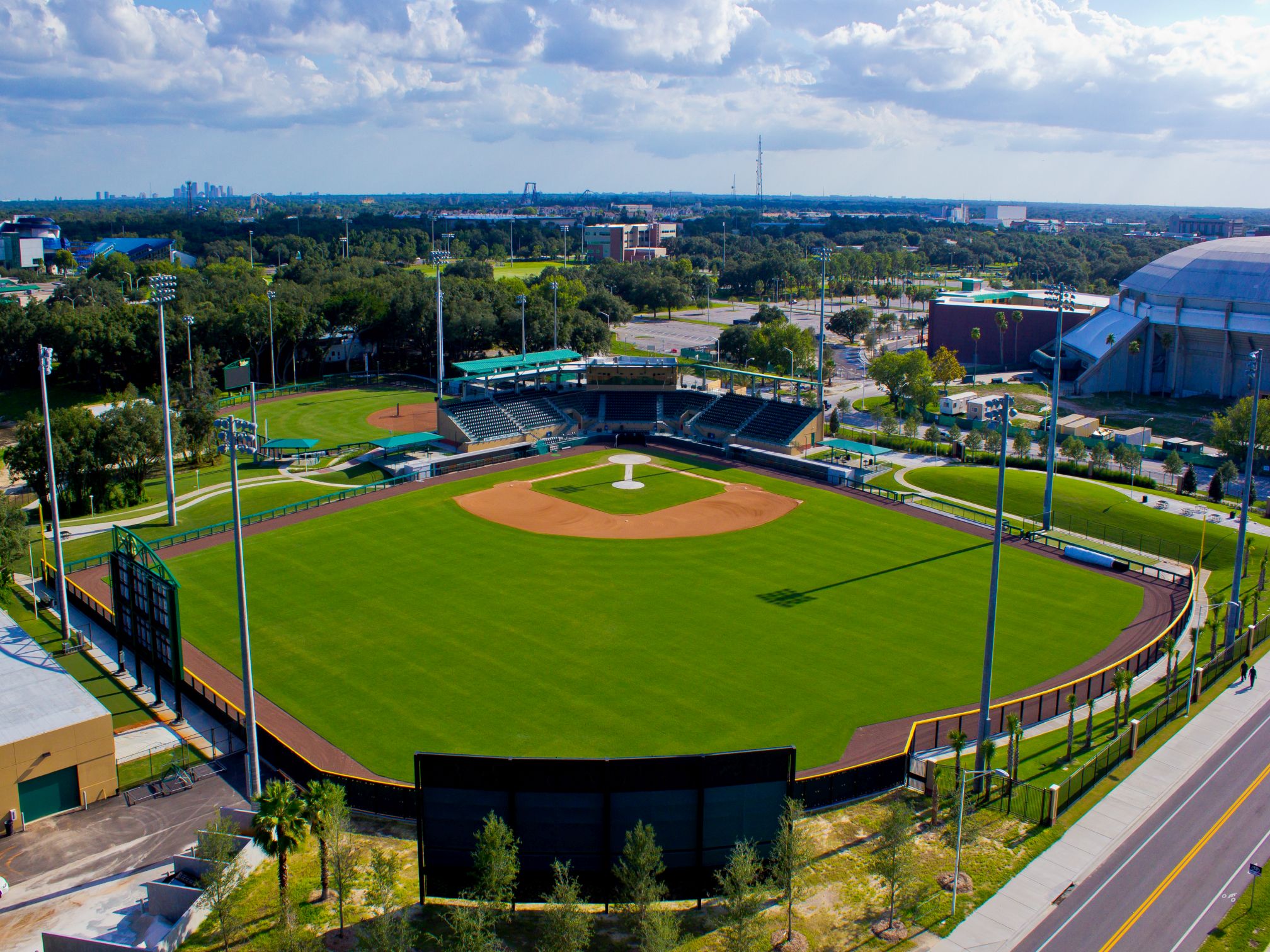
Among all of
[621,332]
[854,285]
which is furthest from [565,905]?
[854,285]

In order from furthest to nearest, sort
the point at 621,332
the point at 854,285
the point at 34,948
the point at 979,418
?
the point at 854,285
the point at 621,332
the point at 979,418
the point at 34,948

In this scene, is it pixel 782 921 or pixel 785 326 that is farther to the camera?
pixel 785 326

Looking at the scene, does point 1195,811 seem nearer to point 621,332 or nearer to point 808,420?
point 808,420

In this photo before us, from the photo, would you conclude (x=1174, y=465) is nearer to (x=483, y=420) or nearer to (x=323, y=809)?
(x=483, y=420)

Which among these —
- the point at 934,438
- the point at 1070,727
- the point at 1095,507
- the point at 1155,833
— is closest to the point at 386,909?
the point at 1155,833

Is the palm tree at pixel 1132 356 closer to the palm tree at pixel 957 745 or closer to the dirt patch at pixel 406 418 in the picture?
the dirt patch at pixel 406 418

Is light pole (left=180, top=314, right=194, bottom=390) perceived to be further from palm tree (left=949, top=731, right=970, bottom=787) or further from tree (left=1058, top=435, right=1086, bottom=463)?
tree (left=1058, top=435, right=1086, bottom=463)

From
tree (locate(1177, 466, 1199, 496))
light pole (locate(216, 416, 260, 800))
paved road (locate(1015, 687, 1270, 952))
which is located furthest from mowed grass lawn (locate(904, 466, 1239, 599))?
light pole (locate(216, 416, 260, 800))
